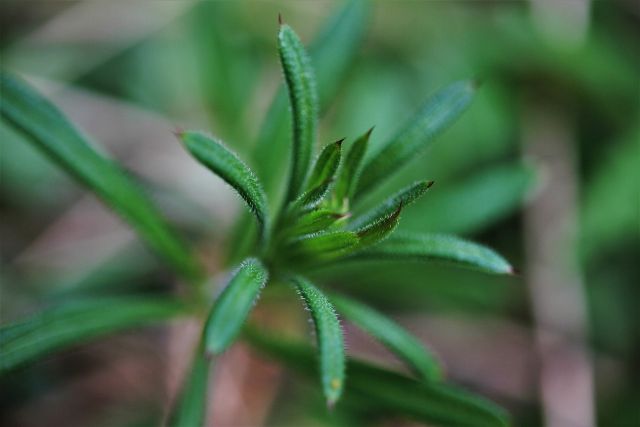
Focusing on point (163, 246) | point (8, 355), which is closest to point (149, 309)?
point (163, 246)

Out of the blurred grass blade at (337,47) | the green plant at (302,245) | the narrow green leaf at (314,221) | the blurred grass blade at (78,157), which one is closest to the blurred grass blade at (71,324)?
the green plant at (302,245)

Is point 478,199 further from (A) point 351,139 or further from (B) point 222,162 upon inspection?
(B) point 222,162

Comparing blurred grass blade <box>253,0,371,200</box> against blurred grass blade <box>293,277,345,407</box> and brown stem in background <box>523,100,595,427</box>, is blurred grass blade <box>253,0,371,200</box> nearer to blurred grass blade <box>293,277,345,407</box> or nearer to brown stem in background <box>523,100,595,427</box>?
blurred grass blade <box>293,277,345,407</box>

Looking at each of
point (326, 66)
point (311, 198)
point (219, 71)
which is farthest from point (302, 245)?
point (219, 71)

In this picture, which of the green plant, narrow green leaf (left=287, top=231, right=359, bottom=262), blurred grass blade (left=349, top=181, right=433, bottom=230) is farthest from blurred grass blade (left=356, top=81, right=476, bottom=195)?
narrow green leaf (left=287, top=231, right=359, bottom=262)

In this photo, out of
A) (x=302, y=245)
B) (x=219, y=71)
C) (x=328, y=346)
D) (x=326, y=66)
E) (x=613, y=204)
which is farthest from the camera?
(x=613, y=204)

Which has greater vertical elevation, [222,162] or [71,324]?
[222,162]

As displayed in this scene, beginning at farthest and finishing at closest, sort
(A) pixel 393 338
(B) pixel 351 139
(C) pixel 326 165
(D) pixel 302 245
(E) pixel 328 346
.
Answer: (B) pixel 351 139
(A) pixel 393 338
(D) pixel 302 245
(C) pixel 326 165
(E) pixel 328 346

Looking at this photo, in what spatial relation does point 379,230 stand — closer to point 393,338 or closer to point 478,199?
point 393,338

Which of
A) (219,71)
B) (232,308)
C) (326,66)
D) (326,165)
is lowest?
(232,308)

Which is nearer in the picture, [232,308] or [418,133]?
[232,308]
